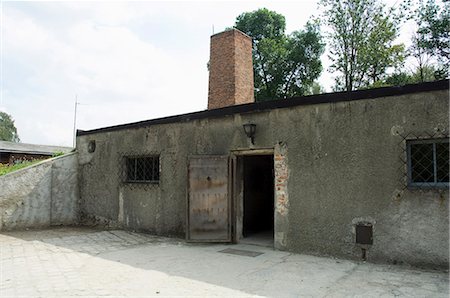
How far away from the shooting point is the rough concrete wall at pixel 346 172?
16.6 feet

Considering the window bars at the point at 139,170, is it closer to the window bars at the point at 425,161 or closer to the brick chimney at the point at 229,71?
the brick chimney at the point at 229,71

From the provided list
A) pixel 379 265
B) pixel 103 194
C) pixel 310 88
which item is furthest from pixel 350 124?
pixel 310 88

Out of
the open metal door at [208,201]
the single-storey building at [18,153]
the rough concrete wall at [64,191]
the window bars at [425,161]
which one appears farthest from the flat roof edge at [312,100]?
the single-storey building at [18,153]

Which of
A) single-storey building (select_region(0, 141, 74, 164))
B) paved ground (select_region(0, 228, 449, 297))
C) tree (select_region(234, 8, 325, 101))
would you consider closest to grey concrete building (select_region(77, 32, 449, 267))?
paved ground (select_region(0, 228, 449, 297))

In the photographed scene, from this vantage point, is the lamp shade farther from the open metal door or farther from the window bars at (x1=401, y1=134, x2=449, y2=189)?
the window bars at (x1=401, y1=134, x2=449, y2=189)

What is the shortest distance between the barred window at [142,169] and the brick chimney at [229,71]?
10.2 ft

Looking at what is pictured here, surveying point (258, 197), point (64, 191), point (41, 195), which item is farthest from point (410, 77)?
point (41, 195)

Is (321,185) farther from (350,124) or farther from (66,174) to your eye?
(66,174)

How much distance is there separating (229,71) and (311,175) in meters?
5.83

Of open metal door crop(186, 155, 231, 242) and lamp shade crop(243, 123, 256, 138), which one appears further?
open metal door crop(186, 155, 231, 242)

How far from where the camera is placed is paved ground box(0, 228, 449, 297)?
13.7 ft

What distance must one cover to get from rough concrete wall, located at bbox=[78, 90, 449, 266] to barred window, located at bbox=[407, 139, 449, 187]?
0.53ft

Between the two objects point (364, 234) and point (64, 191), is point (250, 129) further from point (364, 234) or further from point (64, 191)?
point (64, 191)

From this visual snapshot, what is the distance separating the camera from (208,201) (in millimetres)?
7223
